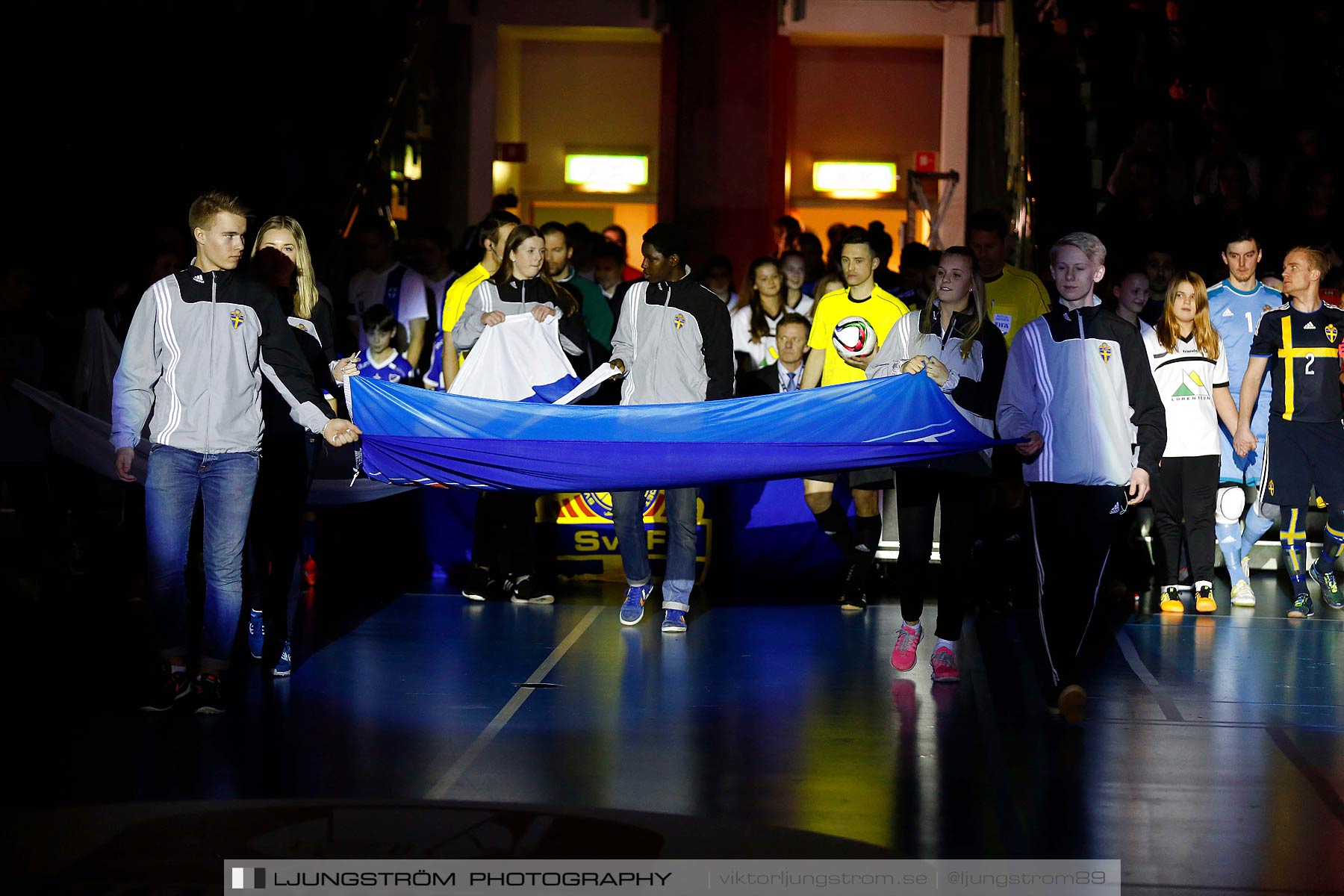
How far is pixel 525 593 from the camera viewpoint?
8.38m

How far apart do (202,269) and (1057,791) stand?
351cm

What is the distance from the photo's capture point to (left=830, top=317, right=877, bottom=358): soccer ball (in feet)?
24.4

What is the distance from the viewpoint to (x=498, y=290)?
811 centimetres

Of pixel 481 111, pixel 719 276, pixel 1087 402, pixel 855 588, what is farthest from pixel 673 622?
pixel 481 111

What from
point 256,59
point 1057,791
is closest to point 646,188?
point 256,59

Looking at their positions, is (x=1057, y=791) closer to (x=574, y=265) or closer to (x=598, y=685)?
(x=598, y=685)

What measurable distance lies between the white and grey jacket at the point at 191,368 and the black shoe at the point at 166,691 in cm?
84

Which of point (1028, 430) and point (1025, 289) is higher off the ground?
point (1025, 289)

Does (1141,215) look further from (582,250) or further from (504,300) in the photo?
(504,300)

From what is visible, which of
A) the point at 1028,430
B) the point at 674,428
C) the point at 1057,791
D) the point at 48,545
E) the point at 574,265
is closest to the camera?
the point at 1057,791

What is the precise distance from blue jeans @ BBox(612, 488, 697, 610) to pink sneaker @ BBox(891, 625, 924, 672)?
1.25 m

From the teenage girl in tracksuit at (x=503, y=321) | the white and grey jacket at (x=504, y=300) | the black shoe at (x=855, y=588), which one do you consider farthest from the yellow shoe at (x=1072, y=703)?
the white and grey jacket at (x=504, y=300)

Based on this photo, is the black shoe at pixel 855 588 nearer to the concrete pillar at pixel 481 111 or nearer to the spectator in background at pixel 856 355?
the spectator in background at pixel 856 355

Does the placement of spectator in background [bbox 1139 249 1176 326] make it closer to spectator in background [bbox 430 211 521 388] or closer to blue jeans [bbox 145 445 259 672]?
spectator in background [bbox 430 211 521 388]
